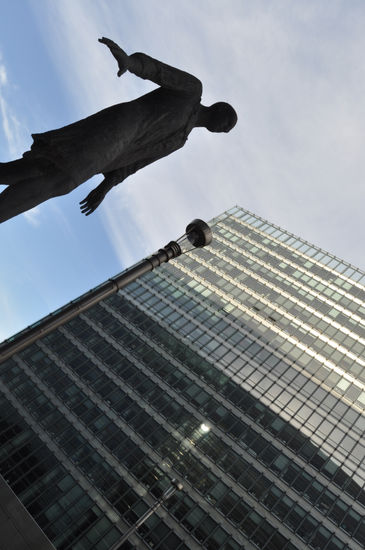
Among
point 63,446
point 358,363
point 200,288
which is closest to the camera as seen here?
point 63,446

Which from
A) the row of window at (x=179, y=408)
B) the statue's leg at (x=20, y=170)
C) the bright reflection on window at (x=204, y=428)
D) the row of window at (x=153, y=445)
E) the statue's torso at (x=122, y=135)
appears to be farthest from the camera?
the bright reflection on window at (x=204, y=428)

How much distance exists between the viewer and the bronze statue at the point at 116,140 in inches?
198

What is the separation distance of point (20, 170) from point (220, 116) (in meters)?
4.89

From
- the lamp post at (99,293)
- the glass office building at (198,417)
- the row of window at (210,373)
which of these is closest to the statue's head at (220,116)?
the lamp post at (99,293)

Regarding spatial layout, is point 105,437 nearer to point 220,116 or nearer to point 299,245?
point 220,116

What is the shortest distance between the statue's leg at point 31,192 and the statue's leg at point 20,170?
7 cm

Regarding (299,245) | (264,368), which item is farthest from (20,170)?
(299,245)

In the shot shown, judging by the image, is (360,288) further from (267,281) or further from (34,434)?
(34,434)

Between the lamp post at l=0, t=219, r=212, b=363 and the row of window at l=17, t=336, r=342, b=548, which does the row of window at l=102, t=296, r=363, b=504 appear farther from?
the lamp post at l=0, t=219, r=212, b=363

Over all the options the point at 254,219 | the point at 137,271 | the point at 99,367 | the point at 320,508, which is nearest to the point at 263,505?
the point at 320,508

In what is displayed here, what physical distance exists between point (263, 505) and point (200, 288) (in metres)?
23.2

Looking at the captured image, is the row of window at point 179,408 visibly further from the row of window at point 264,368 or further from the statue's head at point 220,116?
the statue's head at point 220,116

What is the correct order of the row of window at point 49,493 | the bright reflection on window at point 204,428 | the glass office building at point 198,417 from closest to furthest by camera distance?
the row of window at point 49,493 < the glass office building at point 198,417 < the bright reflection on window at point 204,428

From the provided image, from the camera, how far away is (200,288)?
44.2m
